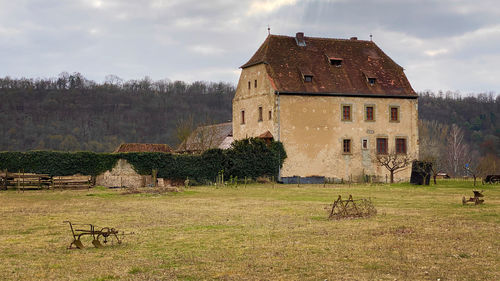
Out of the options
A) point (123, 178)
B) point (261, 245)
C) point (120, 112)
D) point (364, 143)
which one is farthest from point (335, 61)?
point (120, 112)

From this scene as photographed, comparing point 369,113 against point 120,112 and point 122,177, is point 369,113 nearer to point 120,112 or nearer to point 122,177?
point 122,177

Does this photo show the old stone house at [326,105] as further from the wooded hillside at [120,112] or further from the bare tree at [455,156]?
the wooded hillside at [120,112]

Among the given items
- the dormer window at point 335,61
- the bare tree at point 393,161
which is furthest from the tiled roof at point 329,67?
the bare tree at point 393,161

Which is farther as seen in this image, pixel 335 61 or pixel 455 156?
pixel 455 156

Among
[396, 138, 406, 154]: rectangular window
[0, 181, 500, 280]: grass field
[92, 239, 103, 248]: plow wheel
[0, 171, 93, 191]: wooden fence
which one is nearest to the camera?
[0, 181, 500, 280]: grass field

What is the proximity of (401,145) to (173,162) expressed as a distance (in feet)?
64.5

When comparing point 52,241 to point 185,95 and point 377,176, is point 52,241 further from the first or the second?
point 185,95

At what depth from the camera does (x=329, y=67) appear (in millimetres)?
49812

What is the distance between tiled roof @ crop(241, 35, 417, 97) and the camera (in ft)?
157

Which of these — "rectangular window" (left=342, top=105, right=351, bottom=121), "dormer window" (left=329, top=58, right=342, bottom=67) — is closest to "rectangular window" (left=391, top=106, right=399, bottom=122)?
"rectangular window" (left=342, top=105, right=351, bottom=121)

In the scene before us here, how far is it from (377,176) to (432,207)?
26.5 m

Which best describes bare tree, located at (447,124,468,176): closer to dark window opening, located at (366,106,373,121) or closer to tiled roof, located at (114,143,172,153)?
dark window opening, located at (366,106,373,121)

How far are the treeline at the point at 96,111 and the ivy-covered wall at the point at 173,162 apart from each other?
135 ft

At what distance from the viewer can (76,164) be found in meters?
41.4
